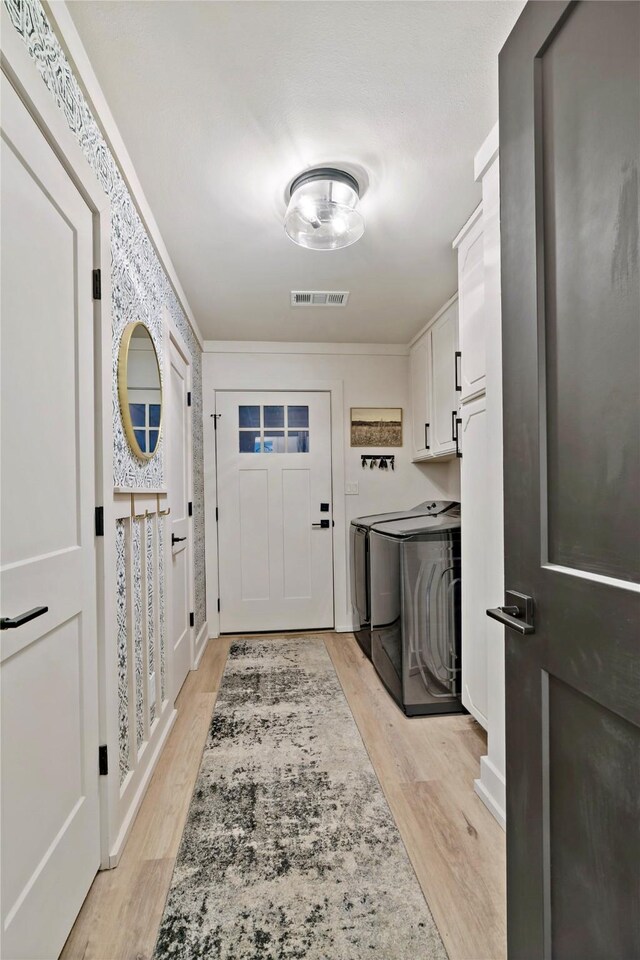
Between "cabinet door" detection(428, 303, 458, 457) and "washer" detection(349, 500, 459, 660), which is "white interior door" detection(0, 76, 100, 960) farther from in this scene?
"cabinet door" detection(428, 303, 458, 457)

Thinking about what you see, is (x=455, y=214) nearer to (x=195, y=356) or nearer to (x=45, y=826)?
(x=195, y=356)

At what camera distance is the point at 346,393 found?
4.00 metres

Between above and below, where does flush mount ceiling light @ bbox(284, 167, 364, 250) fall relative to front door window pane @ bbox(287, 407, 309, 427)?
above

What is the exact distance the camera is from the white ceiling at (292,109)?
1248 millimetres

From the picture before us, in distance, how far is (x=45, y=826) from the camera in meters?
1.09

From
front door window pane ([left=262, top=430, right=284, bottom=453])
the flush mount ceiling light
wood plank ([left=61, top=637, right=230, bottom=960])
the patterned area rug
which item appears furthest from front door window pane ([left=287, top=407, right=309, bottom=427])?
wood plank ([left=61, top=637, right=230, bottom=960])

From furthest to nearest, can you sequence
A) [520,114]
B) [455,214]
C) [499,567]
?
[455,214] < [499,567] < [520,114]

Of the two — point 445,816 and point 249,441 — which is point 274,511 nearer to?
point 249,441

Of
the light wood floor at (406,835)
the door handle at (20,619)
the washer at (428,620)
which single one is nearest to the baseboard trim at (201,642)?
the light wood floor at (406,835)

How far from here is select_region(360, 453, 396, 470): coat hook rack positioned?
4016mm

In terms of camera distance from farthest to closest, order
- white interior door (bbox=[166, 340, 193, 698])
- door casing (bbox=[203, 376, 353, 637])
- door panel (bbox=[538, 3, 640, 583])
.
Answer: door casing (bbox=[203, 376, 353, 637])
white interior door (bbox=[166, 340, 193, 698])
door panel (bbox=[538, 3, 640, 583])

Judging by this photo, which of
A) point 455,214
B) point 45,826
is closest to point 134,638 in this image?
point 45,826

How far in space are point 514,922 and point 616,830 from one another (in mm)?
447

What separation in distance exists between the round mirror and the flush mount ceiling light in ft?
2.54
